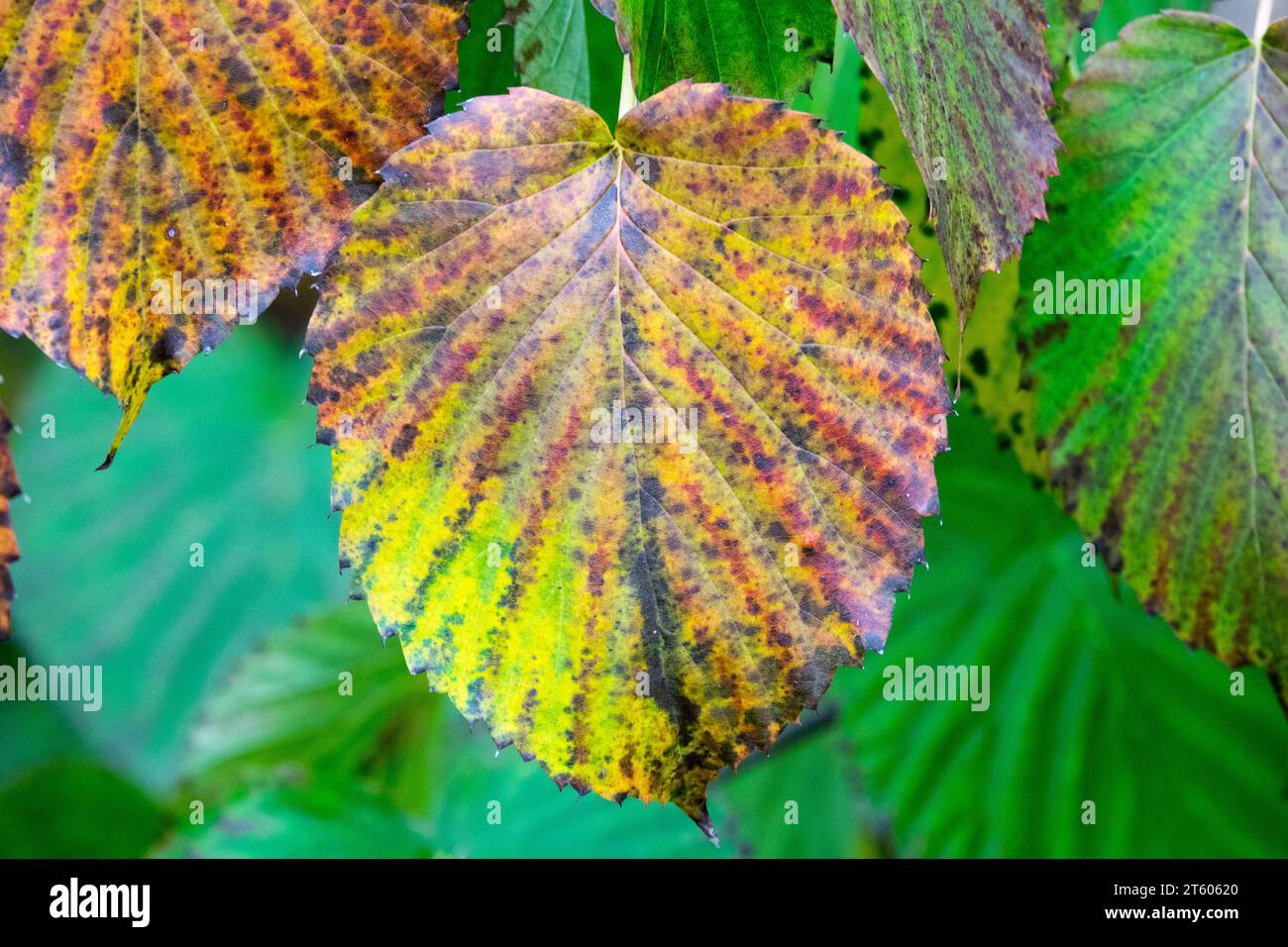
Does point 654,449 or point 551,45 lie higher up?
point 551,45

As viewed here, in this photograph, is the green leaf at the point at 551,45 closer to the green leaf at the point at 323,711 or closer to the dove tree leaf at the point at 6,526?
the dove tree leaf at the point at 6,526

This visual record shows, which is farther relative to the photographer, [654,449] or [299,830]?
[299,830]

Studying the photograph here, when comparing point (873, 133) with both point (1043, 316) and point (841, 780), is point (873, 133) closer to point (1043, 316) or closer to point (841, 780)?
point (1043, 316)

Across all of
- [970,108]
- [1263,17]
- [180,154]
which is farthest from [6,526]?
[1263,17]

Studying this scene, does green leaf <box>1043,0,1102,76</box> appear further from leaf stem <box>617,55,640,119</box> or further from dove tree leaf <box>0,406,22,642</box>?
dove tree leaf <box>0,406,22,642</box>

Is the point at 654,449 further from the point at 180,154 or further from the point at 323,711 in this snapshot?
the point at 323,711

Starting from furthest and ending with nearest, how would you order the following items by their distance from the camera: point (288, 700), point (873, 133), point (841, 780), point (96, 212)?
point (288, 700) → point (841, 780) → point (873, 133) → point (96, 212)
